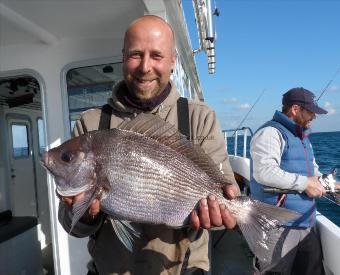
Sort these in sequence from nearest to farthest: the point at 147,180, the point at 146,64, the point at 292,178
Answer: the point at 147,180, the point at 146,64, the point at 292,178

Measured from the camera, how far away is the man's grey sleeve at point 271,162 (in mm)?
3951

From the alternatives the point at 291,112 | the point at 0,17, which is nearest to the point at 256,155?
the point at 291,112

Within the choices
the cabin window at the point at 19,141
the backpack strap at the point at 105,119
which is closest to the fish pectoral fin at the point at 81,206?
the backpack strap at the point at 105,119

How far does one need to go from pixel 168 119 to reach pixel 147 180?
1.69 feet

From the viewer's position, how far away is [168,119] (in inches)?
91.2

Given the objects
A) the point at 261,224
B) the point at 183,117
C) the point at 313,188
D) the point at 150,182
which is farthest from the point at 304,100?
the point at 150,182

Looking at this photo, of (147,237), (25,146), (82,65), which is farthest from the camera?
(25,146)

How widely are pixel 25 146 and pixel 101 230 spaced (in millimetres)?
6640

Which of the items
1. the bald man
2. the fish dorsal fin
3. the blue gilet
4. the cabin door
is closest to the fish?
the fish dorsal fin

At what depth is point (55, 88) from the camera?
4.87 m

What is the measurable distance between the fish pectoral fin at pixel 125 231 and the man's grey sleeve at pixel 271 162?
2.37m

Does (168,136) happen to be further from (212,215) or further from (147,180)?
(212,215)

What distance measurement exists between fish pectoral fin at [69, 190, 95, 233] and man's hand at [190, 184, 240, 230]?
1.86 ft

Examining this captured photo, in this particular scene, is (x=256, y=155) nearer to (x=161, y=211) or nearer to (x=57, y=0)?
(x=161, y=211)
